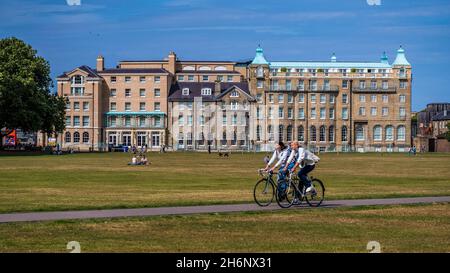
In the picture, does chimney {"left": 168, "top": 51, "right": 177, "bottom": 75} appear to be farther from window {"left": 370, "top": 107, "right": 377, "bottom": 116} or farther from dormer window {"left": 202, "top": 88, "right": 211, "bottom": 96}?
window {"left": 370, "top": 107, "right": 377, "bottom": 116}

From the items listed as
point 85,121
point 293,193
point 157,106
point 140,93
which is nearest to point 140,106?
point 140,93

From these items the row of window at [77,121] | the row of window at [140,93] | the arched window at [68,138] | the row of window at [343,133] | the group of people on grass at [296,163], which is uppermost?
the row of window at [140,93]

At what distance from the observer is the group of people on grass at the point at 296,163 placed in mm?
23562

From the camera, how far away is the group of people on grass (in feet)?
77.3

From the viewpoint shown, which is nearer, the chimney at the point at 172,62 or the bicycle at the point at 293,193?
the bicycle at the point at 293,193

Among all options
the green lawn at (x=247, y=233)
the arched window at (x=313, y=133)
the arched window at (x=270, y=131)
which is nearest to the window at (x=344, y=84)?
the arched window at (x=313, y=133)

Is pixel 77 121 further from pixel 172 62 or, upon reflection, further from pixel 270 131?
pixel 270 131

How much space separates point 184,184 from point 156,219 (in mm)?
15016

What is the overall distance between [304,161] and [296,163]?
0.79 feet

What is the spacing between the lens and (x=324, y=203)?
2525cm

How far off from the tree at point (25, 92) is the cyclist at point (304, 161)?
2551 inches

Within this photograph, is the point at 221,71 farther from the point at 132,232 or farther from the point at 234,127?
the point at 132,232

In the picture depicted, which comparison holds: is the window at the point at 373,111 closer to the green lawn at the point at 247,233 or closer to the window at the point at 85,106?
the window at the point at 85,106
